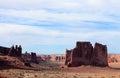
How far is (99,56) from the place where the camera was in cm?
9662

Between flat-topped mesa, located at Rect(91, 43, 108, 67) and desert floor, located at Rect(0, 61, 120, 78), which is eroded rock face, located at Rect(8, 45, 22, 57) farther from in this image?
flat-topped mesa, located at Rect(91, 43, 108, 67)

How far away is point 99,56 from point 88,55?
3.14 metres

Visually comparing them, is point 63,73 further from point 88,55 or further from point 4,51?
point 4,51

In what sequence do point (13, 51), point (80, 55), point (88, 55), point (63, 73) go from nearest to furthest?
point (63, 73)
point (80, 55)
point (88, 55)
point (13, 51)

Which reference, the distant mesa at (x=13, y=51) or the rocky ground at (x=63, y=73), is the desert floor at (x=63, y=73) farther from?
the distant mesa at (x=13, y=51)

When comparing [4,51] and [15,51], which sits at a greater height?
[4,51]

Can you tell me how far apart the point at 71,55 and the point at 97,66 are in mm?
7063

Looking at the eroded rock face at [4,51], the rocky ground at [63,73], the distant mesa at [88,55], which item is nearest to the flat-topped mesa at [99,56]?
the distant mesa at [88,55]

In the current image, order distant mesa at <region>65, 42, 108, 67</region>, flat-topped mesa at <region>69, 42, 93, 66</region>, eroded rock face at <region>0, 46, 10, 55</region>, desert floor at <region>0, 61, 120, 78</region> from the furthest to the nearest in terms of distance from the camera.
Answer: eroded rock face at <region>0, 46, 10, 55</region>, distant mesa at <region>65, 42, 108, 67</region>, flat-topped mesa at <region>69, 42, 93, 66</region>, desert floor at <region>0, 61, 120, 78</region>

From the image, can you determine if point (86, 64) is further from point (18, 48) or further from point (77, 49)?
point (18, 48)

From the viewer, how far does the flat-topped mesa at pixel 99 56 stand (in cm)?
9612

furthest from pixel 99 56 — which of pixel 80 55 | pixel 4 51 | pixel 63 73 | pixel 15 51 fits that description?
pixel 4 51

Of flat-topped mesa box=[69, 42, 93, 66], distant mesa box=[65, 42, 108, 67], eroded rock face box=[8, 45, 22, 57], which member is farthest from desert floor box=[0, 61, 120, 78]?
eroded rock face box=[8, 45, 22, 57]

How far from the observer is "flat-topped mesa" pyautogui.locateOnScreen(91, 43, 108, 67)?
96.1m
